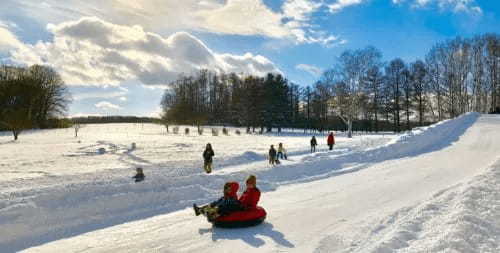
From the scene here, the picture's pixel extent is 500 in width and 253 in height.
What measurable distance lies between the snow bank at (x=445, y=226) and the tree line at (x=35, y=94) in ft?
157

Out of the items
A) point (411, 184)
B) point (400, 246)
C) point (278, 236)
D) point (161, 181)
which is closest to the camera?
point (400, 246)

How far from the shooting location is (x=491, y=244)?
6.41 metres

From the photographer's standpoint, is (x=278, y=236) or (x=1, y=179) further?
(x=1, y=179)

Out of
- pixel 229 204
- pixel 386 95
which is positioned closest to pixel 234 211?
pixel 229 204

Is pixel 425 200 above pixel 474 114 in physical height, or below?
below

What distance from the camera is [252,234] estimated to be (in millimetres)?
7746

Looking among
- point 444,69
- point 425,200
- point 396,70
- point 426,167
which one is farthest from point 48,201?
point 396,70

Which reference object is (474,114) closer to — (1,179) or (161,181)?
(161,181)

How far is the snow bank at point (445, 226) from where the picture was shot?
629 cm

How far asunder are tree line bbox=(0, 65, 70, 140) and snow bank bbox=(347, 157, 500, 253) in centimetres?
4783

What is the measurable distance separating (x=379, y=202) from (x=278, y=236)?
151 inches

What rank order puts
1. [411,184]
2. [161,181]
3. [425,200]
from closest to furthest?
[425,200]
[411,184]
[161,181]

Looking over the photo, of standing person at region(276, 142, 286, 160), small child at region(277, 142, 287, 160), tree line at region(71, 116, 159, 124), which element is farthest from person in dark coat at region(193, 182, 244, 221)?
tree line at region(71, 116, 159, 124)

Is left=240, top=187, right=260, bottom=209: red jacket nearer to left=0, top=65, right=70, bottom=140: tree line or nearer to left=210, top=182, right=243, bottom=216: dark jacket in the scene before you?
left=210, top=182, right=243, bottom=216: dark jacket
